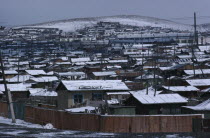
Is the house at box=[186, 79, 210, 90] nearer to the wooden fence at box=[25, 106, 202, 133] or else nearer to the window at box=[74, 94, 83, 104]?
the window at box=[74, 94, 83, 104]

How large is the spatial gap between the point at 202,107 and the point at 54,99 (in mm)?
16795

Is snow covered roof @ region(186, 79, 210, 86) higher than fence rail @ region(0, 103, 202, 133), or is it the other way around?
fence rail @ region(0, 103, 202, 133)

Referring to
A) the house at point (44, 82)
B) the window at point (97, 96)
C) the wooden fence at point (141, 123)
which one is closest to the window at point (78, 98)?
the window at point (97, 96)

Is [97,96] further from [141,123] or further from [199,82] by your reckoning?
[141,123]

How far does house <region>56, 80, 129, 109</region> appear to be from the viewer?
37.8 m

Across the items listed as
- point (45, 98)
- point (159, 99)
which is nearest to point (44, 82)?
point (45, 98)

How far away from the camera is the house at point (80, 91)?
37.8m

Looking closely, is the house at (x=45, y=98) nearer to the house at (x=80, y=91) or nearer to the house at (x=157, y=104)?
the house at (x=80, y=91)

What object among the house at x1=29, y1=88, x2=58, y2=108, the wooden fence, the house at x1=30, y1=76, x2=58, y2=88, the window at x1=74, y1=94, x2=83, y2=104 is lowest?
the house at x1=30, y1=76, x2=58, y2=88

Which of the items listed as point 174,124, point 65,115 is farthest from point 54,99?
point 174,124

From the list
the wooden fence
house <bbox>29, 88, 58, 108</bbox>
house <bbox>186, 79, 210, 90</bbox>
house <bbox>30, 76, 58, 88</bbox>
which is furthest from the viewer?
house <bbox>30, 76, 58, 88</bbox>

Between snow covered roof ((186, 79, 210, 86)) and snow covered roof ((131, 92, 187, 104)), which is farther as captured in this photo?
snow covered roof ((186, 79, 210, 86))

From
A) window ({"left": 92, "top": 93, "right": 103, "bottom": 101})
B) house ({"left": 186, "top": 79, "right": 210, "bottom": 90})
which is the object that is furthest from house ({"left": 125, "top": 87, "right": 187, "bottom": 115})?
house ({"left": 186, "top": 79, "right": 210, "bottom": 90})

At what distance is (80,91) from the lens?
37938 mm
